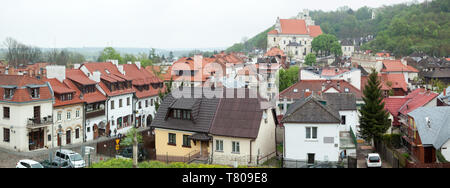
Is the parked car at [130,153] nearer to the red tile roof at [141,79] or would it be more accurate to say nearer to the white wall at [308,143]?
the white wall at [308,143]

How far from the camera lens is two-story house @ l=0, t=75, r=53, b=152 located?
32469 mm

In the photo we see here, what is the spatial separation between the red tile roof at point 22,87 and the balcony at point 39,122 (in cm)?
166

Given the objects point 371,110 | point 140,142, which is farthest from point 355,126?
point 140,142

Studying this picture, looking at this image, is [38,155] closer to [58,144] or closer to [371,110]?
[58,144]

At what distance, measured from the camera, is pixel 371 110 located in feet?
107

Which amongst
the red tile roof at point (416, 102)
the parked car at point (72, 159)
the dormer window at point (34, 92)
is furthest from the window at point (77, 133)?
the red tile roof at point (416, 102)

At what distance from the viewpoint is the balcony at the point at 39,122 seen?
32.5m

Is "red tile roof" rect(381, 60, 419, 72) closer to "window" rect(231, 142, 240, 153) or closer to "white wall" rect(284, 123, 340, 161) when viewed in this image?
"white wall" rect(284, 123, 340, 161)

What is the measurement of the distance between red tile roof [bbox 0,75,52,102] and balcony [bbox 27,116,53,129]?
65.3 inches

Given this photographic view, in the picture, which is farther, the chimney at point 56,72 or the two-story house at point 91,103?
the two-story house at point 91,103

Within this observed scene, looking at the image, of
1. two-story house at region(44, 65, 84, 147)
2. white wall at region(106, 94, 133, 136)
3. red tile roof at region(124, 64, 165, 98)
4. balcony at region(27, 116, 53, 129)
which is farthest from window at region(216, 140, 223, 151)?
red tile roof at region(124, 64, 165, 98)

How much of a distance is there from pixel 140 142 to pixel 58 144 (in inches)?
310

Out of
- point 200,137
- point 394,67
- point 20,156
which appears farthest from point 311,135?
point 394,67
